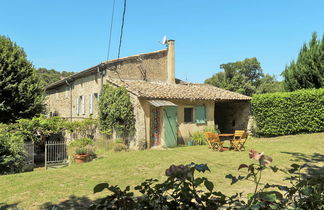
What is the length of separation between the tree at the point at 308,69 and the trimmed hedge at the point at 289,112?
3727mm

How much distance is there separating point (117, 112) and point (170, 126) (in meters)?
3.22

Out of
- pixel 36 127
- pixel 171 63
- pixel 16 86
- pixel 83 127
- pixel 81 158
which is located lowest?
pixel 81 158

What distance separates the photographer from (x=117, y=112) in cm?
1337

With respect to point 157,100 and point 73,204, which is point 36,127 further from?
point 73,204

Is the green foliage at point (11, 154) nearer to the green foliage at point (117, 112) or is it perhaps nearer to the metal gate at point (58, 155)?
the metal gate at point (58, 155)

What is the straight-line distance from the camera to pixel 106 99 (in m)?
14.7

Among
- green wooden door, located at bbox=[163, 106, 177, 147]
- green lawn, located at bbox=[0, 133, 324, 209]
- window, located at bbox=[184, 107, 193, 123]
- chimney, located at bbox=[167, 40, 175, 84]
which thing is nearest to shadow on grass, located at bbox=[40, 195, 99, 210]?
green lawn, located at bbox=[0, 133, 324, 209]

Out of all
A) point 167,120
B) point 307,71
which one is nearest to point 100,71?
point 167,120

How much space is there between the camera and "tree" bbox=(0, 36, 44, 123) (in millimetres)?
14858

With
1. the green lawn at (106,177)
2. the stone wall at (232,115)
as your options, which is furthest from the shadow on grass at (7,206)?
the stone wall at (232,115)

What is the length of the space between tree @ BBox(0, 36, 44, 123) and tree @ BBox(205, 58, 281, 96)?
2953cm

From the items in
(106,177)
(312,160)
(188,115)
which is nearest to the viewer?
(106,177)

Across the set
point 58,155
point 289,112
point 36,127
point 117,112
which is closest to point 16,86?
point 36,127

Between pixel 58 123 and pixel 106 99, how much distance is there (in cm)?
318
